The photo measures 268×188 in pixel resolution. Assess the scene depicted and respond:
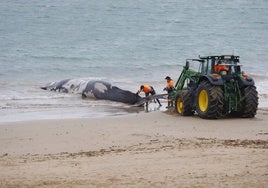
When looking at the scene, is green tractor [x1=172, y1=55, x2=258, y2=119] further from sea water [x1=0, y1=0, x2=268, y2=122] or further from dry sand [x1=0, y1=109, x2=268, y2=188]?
sea water [x1=0, y1=0, x2=268, y2=122]

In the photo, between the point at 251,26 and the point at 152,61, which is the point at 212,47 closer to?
the point at 152,61

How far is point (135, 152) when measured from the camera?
32.8ft

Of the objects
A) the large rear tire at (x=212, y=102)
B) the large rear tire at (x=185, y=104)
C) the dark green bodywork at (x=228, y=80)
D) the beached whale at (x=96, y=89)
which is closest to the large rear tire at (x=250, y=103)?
the dark green bodywork at (x=228, y=80)

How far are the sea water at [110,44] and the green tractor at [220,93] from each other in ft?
8.71

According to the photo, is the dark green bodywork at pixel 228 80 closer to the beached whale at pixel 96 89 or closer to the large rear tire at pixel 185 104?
the large rear tire at pixel 185 104

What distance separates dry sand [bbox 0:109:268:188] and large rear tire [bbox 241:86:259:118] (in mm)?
238

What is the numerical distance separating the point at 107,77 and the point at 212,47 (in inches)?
678

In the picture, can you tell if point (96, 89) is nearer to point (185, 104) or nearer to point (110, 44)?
point (185, 104)

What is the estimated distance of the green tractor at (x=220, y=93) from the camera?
49.9 ft

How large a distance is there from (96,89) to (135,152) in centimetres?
1254

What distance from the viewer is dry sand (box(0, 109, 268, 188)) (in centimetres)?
780

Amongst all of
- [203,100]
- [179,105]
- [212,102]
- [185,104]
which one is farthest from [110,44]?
[212,102]

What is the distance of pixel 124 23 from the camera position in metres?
58.0

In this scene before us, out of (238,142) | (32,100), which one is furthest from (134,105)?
(238,142)
